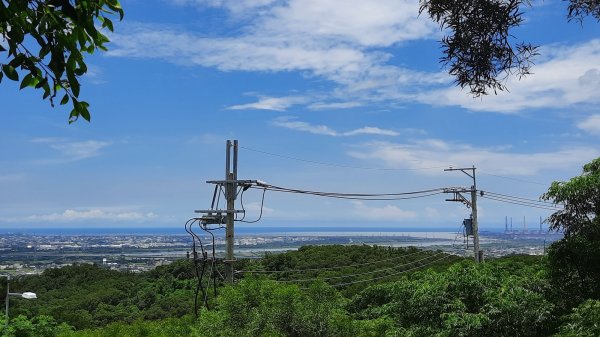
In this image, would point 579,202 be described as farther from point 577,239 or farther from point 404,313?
point 404,313

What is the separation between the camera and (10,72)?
2.05 metres

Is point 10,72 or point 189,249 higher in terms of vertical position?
point 10,72

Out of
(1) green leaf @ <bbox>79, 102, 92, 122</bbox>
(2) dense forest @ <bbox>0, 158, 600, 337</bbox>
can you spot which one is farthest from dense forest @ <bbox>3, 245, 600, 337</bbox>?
(1) green leaf @ <bbox>79, 102, 92, 122</bbox>

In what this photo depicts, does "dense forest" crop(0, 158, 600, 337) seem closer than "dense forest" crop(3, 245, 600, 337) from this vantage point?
Yes

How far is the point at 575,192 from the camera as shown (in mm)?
8008

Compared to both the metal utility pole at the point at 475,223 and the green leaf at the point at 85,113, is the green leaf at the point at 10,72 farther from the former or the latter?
the metal utility pole at the point at 475,223

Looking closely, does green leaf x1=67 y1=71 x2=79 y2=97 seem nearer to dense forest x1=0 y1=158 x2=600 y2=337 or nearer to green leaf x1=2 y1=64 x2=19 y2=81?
A: green leaf x1=2 y1=64 x2=19 y2=81

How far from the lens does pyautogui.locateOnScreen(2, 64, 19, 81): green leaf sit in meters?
2.04

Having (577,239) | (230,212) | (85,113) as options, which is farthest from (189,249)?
(85,113)

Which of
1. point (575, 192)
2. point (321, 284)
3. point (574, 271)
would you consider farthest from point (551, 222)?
point (321, 284)

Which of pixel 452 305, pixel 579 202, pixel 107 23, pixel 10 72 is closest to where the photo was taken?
pixel 10 72

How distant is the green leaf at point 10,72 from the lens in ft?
6.69

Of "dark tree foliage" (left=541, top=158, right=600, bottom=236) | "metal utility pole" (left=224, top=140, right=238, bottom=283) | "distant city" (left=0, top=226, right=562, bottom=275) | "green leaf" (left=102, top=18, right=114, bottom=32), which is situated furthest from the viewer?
"distant city" (left=0, top=226, right=562, bottom=275)

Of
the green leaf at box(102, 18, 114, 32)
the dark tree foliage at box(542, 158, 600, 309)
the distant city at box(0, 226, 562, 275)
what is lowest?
the distant city at box(0, 226, 562, 275)
